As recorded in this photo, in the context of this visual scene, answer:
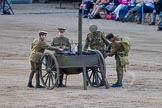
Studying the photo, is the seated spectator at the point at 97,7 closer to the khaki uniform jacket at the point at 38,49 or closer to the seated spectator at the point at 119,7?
the seated spectator at the point at 119,7

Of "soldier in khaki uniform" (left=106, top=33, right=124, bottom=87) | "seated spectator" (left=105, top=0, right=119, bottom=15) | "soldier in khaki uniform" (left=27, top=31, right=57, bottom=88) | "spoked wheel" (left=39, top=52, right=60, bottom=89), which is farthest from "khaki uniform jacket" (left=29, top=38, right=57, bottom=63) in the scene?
"seated spectator" (left=105, top=0, right=119, bottom=15)

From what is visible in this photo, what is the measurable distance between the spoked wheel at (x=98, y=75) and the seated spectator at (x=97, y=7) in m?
21.1

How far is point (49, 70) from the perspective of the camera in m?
17.2

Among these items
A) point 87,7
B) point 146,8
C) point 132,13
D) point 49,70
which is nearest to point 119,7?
point 132,13

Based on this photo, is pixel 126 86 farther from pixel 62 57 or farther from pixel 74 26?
pixel 74 26

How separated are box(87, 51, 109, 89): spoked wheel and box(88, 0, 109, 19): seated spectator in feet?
69.2

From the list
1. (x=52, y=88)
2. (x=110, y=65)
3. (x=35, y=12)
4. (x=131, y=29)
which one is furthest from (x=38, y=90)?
(x=35, y=12)

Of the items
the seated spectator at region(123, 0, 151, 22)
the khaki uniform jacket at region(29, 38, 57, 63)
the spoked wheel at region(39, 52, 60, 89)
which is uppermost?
the khaki uniform jacket at region(29, 38, 57, 63)

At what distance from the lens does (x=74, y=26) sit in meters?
34.5

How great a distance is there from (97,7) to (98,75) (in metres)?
21.5

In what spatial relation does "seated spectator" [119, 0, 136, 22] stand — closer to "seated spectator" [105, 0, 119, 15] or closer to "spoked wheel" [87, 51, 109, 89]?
"seated spectator" [105, 0, 119, 15]

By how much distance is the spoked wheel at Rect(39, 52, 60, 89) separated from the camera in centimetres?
1700

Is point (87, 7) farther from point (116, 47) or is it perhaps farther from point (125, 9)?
point (116, 47)

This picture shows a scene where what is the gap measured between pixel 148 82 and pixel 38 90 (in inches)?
118
